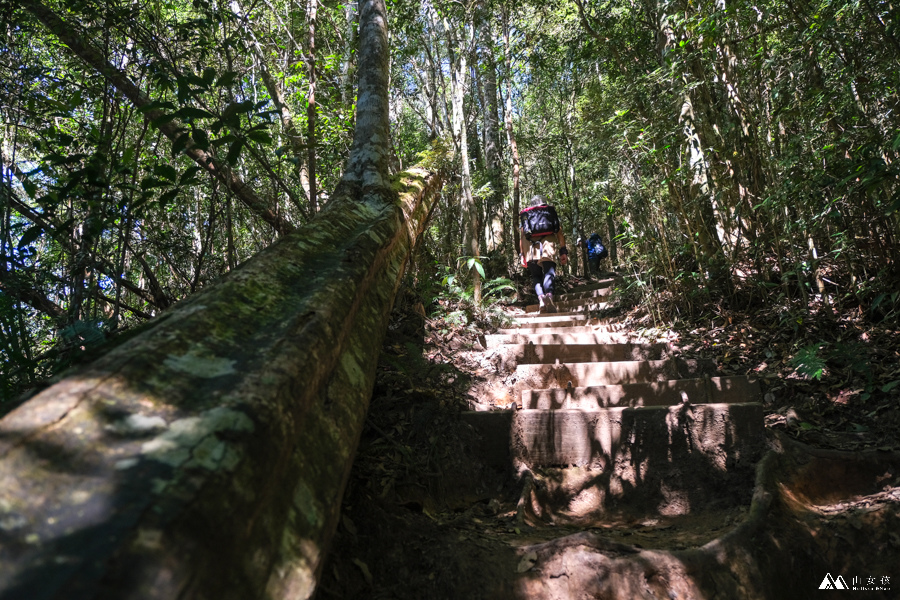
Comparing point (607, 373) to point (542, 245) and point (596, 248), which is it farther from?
point (596, 248)

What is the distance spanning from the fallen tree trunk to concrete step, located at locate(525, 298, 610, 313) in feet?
17.5

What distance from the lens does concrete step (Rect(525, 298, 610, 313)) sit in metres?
6.78

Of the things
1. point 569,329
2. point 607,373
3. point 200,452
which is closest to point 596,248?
point 569,329

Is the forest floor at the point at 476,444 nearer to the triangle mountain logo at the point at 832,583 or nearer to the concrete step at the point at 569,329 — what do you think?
the triangle mountain logo at the point at 832,583

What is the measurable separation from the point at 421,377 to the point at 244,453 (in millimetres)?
2600

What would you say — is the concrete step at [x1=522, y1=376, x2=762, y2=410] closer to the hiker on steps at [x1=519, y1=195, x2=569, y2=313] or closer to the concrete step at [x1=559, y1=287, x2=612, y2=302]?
the hiker on steps at [x1=519, y1=195, x2=569, y2=313]

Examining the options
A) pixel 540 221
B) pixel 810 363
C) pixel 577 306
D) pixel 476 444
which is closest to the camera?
pixel 476 444

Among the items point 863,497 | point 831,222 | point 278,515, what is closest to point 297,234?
point 278,515

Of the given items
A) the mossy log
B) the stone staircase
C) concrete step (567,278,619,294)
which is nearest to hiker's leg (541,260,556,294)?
concrete step (567,278,619,294)

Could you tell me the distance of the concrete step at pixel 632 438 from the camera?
A: 2824 millimetres

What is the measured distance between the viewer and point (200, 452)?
1007 millimetres

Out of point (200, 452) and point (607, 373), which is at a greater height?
point (607, 373)

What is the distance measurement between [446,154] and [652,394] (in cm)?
369

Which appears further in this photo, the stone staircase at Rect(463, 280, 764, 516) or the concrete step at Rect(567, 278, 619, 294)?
the concrete step at Rect(567, 278, 619, 294)
